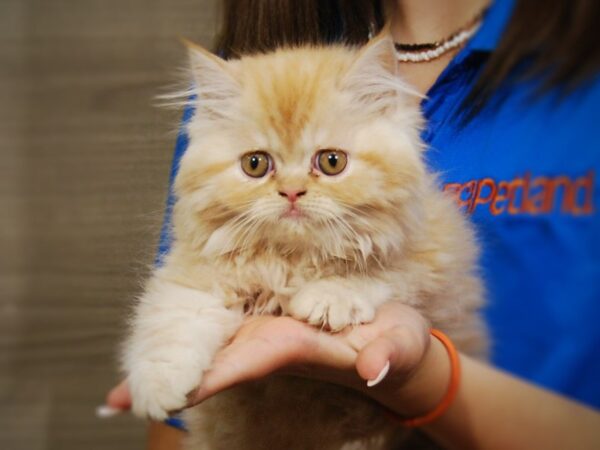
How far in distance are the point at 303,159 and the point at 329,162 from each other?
0.02m

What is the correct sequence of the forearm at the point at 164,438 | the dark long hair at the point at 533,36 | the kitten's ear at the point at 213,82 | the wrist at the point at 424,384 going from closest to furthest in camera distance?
the dark long hair at the point at 533,36 → the wrist at the point at 424,384 → the kitten's ear at the point at 213,82 → the forearm at the point at 164,438

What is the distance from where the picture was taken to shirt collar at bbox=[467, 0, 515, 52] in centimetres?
42

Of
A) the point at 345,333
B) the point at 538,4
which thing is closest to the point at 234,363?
the point at 345,333

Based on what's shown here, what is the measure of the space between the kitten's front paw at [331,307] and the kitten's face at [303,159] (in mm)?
40

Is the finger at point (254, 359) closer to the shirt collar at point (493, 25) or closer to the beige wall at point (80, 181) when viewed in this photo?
the beige wall at point (80, 181)

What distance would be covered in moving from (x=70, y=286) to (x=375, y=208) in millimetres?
380

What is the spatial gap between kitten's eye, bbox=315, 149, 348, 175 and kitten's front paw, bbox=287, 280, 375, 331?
109 mm

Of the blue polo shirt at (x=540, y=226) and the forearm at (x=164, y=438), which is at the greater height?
the blue polo shirt at (x=540, y=226)

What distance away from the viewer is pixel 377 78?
22.7 inches

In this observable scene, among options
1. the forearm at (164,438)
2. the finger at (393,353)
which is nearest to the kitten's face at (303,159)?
the finger at (393,353)

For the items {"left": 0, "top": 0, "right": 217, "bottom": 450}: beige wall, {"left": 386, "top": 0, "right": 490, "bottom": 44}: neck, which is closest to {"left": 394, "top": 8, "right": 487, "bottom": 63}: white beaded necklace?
{"left": 386, "top": 0, "right": 490, "bottom": 44}: neck

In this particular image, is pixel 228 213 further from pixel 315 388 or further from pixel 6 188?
pixel 6 188

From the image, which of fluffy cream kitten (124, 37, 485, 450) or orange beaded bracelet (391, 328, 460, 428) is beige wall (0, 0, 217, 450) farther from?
orange beaded bracelet (391, 328, 460, 428)

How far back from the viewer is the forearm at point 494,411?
41cm
